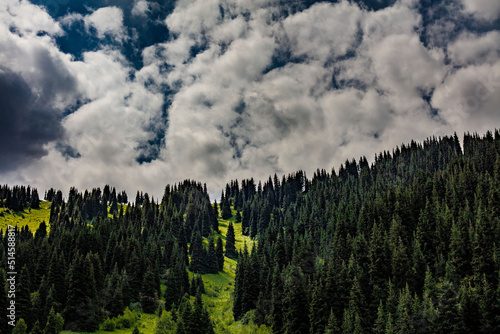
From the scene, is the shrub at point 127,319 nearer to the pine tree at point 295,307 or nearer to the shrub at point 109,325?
the shrub at point 109,325

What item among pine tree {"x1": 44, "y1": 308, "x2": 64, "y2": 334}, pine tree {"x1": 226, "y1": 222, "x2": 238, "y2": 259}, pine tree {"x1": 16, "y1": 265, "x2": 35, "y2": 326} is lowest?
pine tree {"x1": 44, "y1": 308, "x2": 64, "y2": 334}

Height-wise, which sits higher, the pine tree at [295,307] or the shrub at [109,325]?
the pine tree at [295,307]

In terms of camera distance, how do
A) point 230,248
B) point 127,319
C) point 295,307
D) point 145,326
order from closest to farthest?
1. point 295,307
2. point 145,326
3. point 127,319
4. point 230,248

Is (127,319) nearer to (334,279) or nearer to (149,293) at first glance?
(149,293)

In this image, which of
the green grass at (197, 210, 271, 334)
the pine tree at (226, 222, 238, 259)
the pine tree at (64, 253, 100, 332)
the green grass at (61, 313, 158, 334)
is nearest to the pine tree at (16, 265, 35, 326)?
the green grass at (61, 313, 158, 334)

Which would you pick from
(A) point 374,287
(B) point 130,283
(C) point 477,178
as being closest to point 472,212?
(C) point 477,178

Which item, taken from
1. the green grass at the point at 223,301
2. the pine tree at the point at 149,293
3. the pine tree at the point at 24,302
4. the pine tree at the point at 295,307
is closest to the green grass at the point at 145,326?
the pine tree at the point at 149,293

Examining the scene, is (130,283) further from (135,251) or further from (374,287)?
(374,287)

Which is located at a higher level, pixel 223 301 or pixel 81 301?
pixel 81 301

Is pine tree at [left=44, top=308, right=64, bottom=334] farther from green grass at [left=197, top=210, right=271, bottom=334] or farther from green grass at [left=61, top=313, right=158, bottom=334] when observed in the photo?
green grass at [left=197, top=210, right=271, bottom=334]

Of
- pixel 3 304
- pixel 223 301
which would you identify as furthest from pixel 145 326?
pixel 223 301

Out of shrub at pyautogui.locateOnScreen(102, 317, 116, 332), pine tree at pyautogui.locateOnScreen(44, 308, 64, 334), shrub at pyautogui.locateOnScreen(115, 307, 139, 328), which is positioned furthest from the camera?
shrub at pyautogui.locateOnScreen(115, 307, 139, 328)

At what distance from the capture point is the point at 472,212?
107188 millimetres

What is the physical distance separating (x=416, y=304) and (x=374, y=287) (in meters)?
16.2
